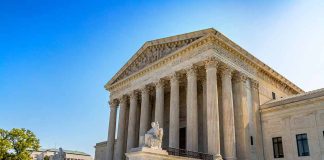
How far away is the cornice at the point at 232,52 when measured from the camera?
2619 cm

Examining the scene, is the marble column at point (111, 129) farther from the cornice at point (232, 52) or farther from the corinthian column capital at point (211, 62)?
the corinthian column capital at point (211, 62)

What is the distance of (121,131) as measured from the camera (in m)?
35.0

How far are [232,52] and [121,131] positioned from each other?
1630cm

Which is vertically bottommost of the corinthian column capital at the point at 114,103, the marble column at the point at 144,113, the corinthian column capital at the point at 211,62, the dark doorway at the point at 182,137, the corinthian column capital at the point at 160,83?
the dark doorway at the point at 182,137

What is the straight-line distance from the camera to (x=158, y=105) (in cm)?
2945

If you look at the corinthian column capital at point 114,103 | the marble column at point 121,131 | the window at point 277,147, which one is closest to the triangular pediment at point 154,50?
the corinthian column capital at point 114,103

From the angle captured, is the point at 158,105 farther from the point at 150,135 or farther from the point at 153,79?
the point at 150,135

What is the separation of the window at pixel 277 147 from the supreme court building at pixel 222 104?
0.09 metres

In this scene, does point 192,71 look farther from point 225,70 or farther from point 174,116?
point 174,116

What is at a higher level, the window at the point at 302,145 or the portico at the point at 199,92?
the portico at the point at 199,92

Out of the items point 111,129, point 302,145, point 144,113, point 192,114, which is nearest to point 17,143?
point 111,129

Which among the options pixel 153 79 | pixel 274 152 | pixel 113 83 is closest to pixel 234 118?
pixel 274 152

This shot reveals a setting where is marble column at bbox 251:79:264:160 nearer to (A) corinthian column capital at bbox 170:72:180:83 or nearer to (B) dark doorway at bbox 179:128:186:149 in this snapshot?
(B) dark doorway at bbox 179:128:186:149

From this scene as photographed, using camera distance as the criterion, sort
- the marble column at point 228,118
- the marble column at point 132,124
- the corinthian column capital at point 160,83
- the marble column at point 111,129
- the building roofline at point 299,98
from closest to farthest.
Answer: the marble column at point 228,118 < the building roofline at point 299,98 < the corinthian column capital at point 160,83 < the marble column at point 132,124 < the marble column at point 111,129
